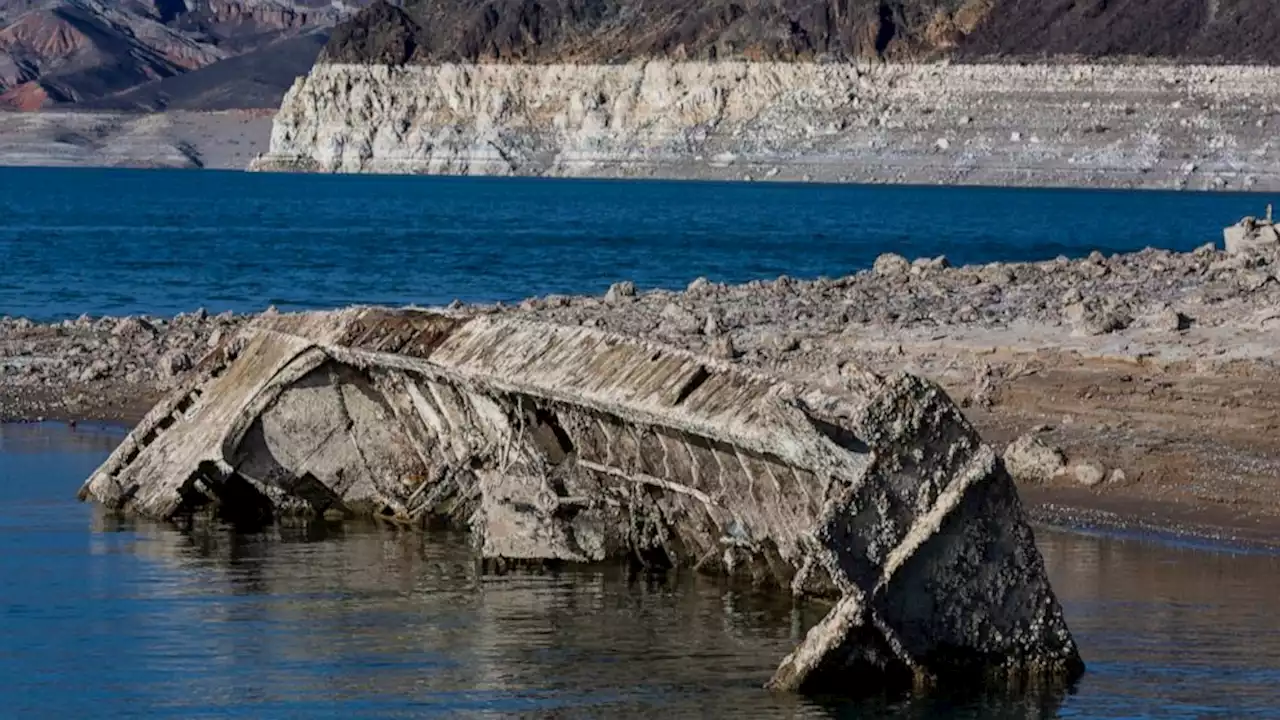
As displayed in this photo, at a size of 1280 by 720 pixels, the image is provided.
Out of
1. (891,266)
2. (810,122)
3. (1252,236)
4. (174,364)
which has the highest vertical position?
(810,122)

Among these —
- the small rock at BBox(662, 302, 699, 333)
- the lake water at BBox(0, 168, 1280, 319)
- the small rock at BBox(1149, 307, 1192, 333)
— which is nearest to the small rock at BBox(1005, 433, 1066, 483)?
the small rock at BBox(1149, 307, 1192, 333)

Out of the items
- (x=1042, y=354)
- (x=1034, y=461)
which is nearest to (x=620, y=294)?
(x=1042, y=354)

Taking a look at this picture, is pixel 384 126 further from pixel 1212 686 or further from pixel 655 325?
pixel 1212 686

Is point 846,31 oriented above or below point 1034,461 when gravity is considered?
above

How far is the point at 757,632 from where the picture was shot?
443 inches

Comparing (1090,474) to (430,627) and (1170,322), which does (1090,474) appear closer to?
(1170,322)

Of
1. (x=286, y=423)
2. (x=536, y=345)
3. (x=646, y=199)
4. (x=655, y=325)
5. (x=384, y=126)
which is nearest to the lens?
(x=536, y=345)

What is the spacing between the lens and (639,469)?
12.2 m

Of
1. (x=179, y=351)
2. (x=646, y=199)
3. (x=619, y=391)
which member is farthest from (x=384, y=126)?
(x=619, y=391)

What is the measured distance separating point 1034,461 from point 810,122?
466 ft

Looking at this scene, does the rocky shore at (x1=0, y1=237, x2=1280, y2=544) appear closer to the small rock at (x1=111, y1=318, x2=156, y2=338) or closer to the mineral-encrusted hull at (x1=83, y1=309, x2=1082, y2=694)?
the small rock at (x1=111, y1=318, x2=156, y2=338)

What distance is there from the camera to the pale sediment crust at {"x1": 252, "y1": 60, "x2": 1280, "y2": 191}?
464 feet

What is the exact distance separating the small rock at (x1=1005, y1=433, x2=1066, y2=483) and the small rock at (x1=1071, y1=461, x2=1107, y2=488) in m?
0.15

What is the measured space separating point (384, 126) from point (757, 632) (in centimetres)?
17842
